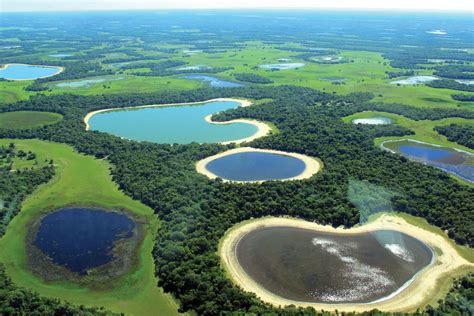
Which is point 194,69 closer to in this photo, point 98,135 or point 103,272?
point 98,135

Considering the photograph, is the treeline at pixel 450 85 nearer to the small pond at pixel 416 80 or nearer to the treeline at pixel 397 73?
the small pond at pixel 416 80

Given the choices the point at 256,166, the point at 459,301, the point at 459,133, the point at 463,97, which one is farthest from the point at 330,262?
the point at 463,97

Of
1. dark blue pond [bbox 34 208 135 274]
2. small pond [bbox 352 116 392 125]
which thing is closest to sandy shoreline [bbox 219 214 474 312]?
dark blue pond [bbox 34 208 135 274]

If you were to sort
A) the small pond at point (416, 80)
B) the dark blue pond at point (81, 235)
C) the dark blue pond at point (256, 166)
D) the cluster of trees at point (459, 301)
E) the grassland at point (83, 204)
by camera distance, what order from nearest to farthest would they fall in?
the cluster of trees at point (459, 301), the grassland at point (83, 204), the dark blue pond at point (81, 235), the dark blue pond at point (256, 166), the small pond at point (416, 80)

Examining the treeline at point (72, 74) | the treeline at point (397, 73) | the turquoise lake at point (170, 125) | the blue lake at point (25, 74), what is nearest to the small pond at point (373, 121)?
the turquoise lake at point (170, 125)

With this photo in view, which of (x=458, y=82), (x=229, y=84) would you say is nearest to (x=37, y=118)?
(x=229, y=84)

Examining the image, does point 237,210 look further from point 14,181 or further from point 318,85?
point 318,85
